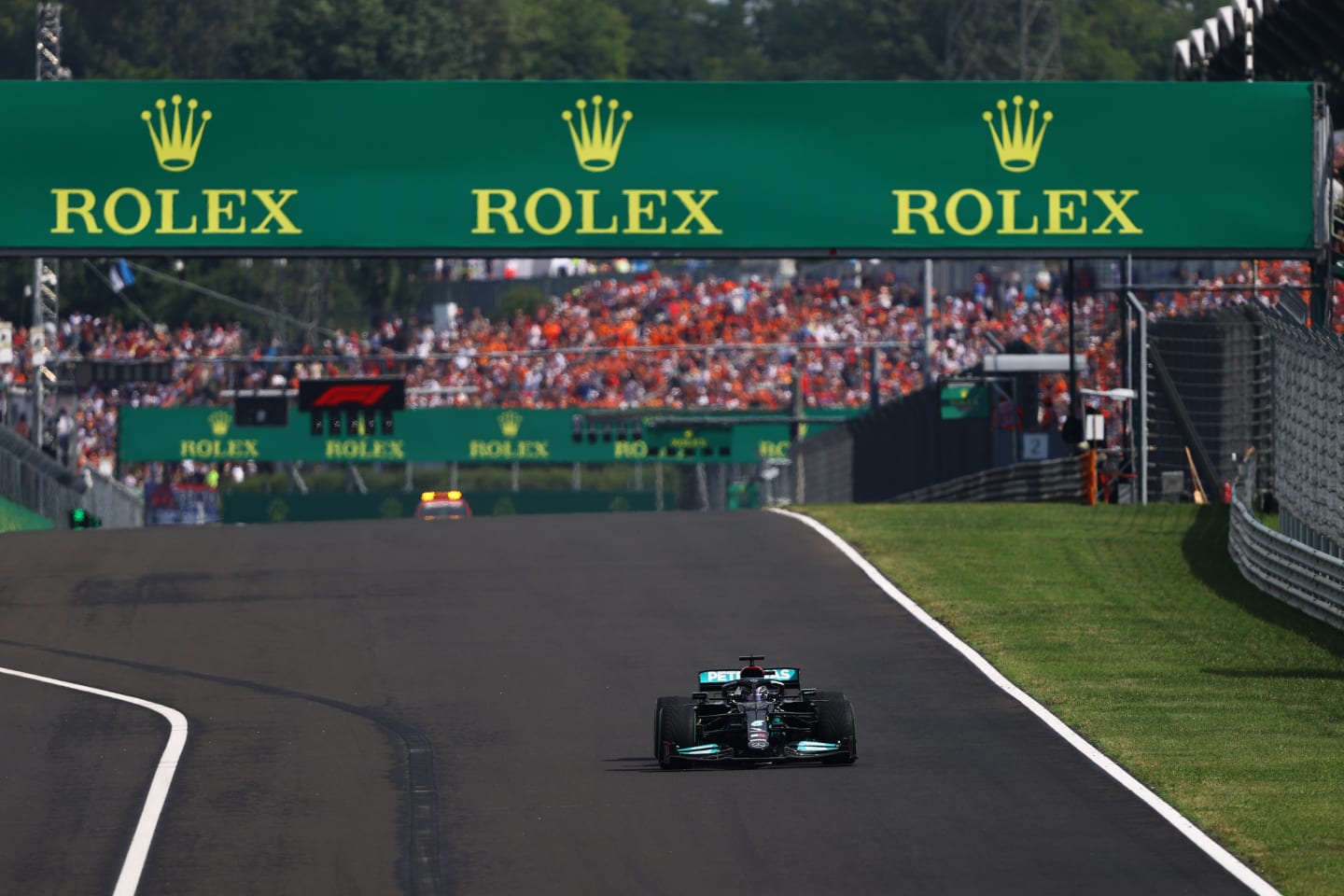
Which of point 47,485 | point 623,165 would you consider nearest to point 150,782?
point 623,165

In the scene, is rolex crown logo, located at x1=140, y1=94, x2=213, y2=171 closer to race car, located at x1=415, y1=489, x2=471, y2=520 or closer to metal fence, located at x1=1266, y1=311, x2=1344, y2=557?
metal fence, located at x1=1266, y1=311, x2=1344, y2=557

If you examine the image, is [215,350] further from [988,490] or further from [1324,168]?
[1324,168]

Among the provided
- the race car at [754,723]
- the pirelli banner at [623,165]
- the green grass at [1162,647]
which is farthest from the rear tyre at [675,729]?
the pirelli banner at [623,165]

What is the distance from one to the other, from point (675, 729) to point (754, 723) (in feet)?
1.97

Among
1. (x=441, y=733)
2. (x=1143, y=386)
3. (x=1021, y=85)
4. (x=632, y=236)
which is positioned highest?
(x=1021, y=85)

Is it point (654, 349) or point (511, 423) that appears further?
point (511, 423)

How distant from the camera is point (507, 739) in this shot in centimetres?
1747

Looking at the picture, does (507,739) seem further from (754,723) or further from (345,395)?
(345,395)

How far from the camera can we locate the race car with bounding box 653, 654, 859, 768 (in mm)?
15195

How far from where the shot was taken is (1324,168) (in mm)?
32469

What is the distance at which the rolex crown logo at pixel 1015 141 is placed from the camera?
32.0 meters

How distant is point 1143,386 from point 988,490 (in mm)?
6108

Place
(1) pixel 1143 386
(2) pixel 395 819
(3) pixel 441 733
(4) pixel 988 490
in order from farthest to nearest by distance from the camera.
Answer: (4) pixel 988 490 → (1) pixel 1143 386 → (3) pixel 441 733 → (2) pixel 395 819

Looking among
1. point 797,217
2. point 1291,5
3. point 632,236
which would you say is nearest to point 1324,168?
point 1291,5
